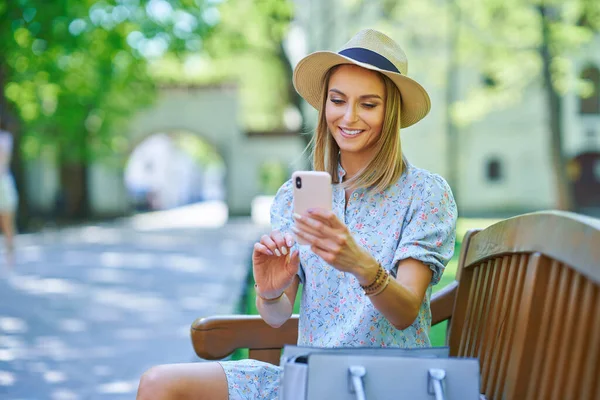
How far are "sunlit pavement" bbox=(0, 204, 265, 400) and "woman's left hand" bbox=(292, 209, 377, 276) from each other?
3821 millimetres

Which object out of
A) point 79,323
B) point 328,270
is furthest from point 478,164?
point 328,270

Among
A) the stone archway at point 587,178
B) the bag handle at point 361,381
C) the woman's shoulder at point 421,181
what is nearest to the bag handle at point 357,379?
the bag handle at point 361,381

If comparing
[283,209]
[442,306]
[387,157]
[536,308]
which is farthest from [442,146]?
[536,308]

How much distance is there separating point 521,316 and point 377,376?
20.7 inches

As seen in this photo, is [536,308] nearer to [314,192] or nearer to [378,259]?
[378,259]

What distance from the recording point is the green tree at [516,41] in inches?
867

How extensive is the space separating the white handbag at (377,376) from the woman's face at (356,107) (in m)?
0.98

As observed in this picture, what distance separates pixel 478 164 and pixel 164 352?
34226mm

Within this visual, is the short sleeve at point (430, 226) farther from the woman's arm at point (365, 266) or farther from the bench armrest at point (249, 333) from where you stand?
the bench armrest at point (249, 333)

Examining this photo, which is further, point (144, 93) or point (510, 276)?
point (144, 93)

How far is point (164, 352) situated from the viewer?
719 centimetres

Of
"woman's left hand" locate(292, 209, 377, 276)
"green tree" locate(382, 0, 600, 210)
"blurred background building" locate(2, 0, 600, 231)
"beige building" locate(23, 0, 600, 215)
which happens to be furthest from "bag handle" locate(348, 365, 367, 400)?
"beige building" locate(23, 0, 600, 215)

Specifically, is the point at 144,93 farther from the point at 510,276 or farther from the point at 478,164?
the point at 510,276

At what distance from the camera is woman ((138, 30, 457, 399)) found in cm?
252
